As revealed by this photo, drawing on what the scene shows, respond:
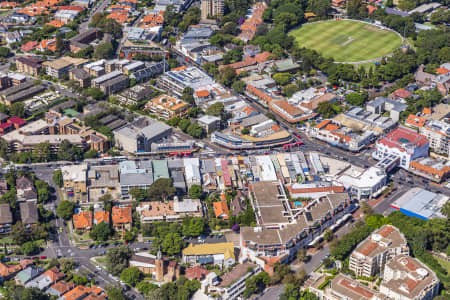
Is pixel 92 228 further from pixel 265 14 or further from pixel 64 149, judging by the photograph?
pixel 265 14

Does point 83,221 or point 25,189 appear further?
point 25,189

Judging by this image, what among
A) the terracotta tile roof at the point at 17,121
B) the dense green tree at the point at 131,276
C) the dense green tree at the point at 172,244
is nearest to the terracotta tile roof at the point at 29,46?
the terracotta tile roof at the point at 17,121

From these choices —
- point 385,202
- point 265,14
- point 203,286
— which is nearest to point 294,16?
point 265,14

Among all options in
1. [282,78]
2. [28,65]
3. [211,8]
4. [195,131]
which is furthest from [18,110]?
[211,8]

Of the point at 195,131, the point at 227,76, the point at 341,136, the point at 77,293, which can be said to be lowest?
the point at 77,293

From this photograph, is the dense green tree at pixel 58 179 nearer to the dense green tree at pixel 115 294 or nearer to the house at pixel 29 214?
the house at pixel 29 214

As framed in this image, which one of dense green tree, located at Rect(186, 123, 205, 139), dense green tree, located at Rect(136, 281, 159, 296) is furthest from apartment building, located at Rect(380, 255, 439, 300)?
dense green tree, located at Rect(186, 123, 205, 139)

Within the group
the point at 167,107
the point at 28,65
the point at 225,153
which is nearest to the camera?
the point at 225,153

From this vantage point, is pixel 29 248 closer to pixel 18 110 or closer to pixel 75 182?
pixel 75 182
